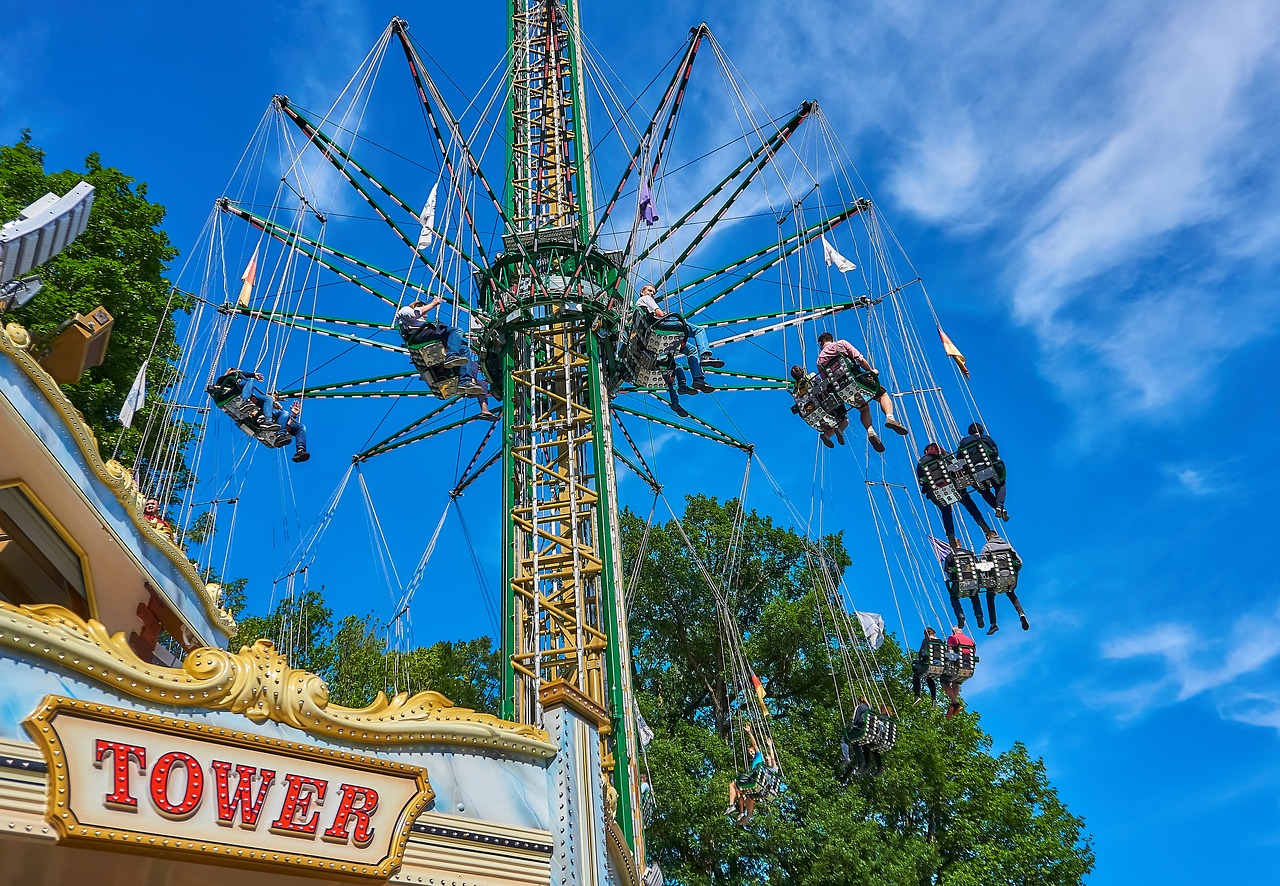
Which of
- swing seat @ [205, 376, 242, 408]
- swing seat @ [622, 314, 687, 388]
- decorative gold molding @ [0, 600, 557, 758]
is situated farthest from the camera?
swing seat @ [622, 314, 687, 388]

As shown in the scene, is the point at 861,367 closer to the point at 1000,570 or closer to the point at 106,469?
the point at 1000,570

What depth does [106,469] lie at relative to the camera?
1127 centimetres

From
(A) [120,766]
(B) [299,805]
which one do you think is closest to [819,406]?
(B) [299,805]

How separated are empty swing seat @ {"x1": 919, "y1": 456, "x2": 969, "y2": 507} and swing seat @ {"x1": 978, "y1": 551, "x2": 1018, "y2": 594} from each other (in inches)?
36.0

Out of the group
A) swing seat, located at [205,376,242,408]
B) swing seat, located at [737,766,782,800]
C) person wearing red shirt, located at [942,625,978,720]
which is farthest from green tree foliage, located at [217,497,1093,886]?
person wearing red shirt, located at [942,625,978,720]

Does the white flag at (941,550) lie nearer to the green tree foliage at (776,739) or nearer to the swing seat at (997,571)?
the swing seat at (997,571)

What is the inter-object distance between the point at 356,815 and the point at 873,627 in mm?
11577

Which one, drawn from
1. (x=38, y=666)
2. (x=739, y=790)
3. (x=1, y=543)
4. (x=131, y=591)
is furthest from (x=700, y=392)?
(x=38, y=666)

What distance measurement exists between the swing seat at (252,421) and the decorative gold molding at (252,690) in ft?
28.6

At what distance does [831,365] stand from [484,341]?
18.7 feet

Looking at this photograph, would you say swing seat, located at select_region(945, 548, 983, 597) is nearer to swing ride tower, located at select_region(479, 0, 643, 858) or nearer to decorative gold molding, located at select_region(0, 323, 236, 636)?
swing ride tower, located at select_region(479, 0, 643, 858)

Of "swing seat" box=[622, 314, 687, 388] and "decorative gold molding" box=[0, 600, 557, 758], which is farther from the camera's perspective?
"swing seat" box=[622, 314, 687, 388]

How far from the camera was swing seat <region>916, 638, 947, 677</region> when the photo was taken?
51.8ft

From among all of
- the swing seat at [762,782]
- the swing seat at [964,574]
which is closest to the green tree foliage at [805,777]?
the swing seat at [762,782]
